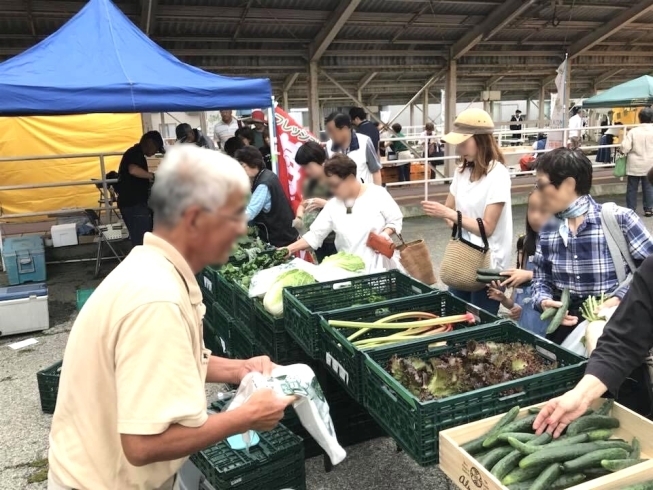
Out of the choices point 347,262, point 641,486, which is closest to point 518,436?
point 641,486

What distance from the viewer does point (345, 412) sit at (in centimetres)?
342

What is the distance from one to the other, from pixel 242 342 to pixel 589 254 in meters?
2.29

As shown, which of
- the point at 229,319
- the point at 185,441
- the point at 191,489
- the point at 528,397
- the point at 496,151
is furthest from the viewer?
the point at 229,319

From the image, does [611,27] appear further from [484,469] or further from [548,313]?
[484,469]

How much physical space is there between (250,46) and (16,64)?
21.2 ft

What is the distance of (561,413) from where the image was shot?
1867mm

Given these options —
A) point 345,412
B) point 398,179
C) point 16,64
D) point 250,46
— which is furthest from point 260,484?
point 398,179

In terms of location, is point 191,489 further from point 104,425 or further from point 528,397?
point 528,397

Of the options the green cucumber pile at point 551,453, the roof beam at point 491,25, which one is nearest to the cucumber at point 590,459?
the green cucumber pile at point 551,453

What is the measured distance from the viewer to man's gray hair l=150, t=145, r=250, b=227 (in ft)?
4.46

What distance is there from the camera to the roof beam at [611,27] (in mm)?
12141

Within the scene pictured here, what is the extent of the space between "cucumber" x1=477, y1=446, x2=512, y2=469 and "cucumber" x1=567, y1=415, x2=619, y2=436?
234mm

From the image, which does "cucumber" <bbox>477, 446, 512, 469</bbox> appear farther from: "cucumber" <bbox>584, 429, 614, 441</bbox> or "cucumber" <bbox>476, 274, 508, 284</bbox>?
"cucumber" <bbox>476, 274, 508, 284</bbox>

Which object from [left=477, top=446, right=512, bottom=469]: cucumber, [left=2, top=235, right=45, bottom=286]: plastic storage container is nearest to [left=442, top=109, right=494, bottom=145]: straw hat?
[left=477, top=446, right=512, bottom=469]: cucumber
